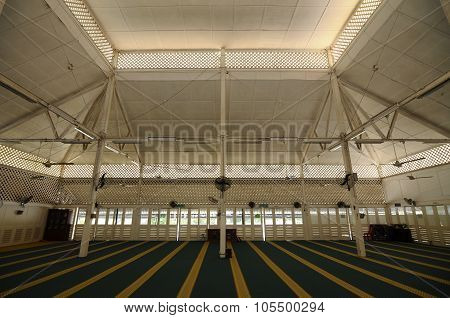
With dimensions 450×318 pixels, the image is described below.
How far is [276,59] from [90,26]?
767cm

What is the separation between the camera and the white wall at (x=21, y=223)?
947 centimetres

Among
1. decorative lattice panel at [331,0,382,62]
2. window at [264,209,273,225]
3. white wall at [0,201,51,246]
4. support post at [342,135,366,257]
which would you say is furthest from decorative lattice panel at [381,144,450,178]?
white wall at [0,201,51,246]

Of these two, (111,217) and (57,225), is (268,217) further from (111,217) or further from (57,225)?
(57,225)

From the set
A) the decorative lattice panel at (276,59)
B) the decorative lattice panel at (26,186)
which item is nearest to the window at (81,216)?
the decorative lattice panel at (26,186)

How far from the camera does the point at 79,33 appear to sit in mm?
7160

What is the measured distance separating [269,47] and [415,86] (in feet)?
19.2

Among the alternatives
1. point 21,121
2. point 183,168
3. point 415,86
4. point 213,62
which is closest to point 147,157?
point 183,168

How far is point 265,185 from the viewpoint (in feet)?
41.0

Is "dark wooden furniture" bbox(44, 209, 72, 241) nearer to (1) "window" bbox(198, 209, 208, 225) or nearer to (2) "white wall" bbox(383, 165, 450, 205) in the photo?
(1) "window" bbox(198, 209, 208, 225)

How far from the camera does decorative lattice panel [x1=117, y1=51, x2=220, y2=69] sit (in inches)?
373

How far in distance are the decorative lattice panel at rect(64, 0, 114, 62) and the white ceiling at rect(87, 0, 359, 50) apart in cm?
24

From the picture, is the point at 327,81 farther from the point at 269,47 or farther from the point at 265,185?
the point at 265,185

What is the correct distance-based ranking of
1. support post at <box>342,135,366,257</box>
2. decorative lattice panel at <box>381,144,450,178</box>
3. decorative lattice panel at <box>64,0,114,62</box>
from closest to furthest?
support post at <box>342,135,366,257</box> < decorative lattice panel at <box>64,0,114,62</box> < decorative lattice panel at <box>381,144,450,178</box>

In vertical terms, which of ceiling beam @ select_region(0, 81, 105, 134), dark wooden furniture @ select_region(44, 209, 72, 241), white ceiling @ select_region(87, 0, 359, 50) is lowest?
dark wooden furniture @ select_region(44, 209, 72, 241)
